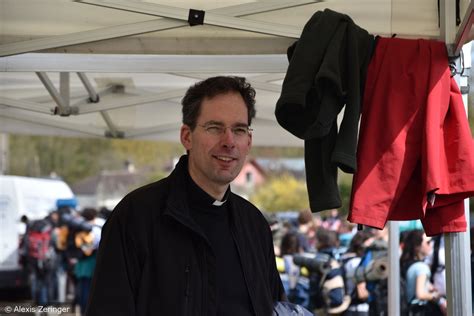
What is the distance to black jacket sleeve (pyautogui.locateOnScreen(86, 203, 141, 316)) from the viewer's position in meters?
2.29

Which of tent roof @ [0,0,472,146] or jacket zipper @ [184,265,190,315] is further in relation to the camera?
tent roof @ [0,0,472,146]

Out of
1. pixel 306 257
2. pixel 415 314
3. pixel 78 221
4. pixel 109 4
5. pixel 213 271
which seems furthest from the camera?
pixel 78 221

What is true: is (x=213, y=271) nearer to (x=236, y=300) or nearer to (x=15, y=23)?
(x=236, y=300)

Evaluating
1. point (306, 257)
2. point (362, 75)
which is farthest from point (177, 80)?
point (306, 257)

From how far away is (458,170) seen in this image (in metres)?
2.61

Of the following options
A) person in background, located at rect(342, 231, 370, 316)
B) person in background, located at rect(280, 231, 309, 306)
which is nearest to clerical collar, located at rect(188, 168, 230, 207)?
person in background, located at rect(342, 231, 370, 316)

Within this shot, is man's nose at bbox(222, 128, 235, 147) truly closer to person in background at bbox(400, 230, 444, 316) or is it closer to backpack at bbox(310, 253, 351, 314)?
person in background at bbox(400, 230, 444, 316)

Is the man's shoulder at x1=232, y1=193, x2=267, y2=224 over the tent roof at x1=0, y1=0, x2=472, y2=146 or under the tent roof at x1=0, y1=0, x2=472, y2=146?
under

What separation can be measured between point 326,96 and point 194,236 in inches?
24.3

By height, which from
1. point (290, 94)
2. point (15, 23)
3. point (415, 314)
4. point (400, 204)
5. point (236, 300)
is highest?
point (15, 23)

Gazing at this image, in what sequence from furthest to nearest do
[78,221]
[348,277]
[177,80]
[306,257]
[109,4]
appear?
[78,221]
[306,257]
[348,277]
[177,80]
[109,4]

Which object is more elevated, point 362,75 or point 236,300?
point 362,75

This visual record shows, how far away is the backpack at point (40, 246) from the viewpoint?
13.3 m

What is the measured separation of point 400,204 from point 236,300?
2.30ft
